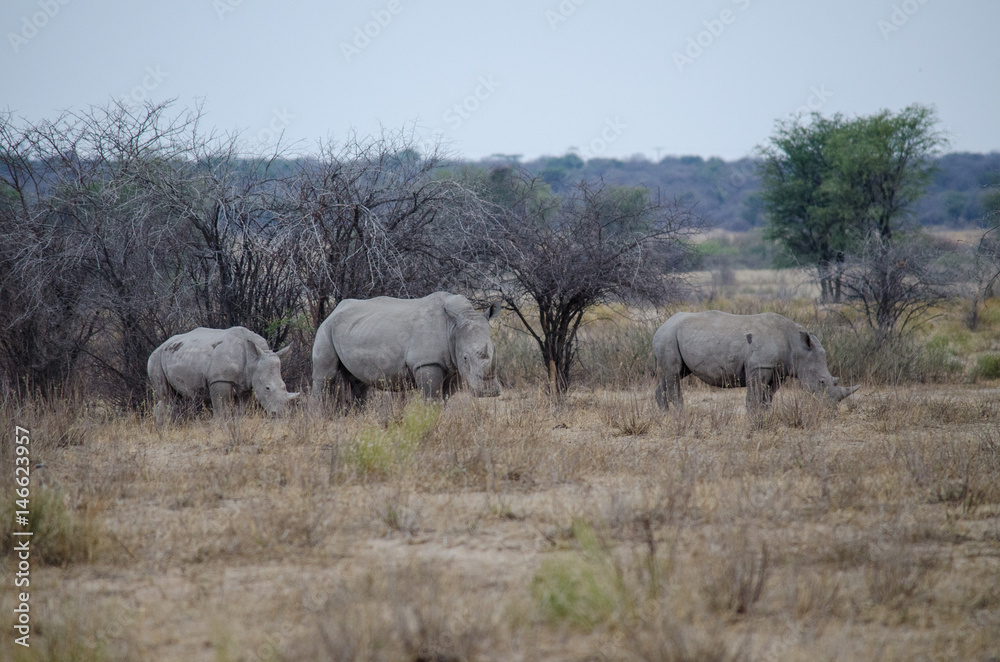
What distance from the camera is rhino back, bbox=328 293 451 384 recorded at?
8.59 m

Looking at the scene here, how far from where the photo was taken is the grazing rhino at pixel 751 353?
9023 mm

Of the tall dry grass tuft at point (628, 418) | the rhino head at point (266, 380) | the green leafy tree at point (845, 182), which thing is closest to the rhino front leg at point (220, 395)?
the rhino head at point (266, 380)

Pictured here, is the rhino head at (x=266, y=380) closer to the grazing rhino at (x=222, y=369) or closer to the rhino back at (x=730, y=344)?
the grazing rhino at (x=222, y=369)

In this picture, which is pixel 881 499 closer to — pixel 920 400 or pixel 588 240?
pixel 920 400

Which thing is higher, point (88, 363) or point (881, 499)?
point (88, 363)

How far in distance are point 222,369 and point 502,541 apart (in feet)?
15.0

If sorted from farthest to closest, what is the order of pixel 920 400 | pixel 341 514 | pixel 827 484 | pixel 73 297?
1. pixel 73 297
2. pixel 920 400
3. pixel 827 484
4. pixel 341 514

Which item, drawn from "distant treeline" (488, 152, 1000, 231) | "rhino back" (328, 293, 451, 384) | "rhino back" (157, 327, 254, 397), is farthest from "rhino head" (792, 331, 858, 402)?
"distant treeline" (488, 152, 1000, 231)

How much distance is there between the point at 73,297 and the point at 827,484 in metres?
8.64

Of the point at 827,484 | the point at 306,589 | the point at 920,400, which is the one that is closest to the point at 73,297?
the point at 306,589

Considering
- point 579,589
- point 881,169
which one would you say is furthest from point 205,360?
point 881,169

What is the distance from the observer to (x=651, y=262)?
10586 mm

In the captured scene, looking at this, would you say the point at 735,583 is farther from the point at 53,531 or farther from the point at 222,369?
the point at 222,369

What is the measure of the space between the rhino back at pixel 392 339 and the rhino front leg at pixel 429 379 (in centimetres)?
6
